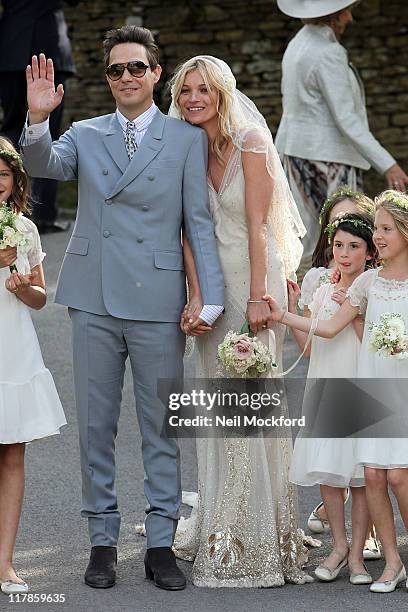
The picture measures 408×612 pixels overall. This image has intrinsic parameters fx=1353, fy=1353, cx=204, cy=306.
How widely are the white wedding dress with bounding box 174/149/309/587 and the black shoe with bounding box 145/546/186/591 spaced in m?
0.10

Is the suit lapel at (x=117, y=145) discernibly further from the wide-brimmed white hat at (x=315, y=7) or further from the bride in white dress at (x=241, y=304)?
the wide-brimmed white hat at (x=315, y=7)

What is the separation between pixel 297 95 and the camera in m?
8.38

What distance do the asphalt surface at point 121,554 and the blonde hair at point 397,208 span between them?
1.42 m

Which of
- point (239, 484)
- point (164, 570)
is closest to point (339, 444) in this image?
point (239, 484)

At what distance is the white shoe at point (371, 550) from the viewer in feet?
18.7

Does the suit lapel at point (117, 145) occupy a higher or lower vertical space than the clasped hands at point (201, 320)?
higher

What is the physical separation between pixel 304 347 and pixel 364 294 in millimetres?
381

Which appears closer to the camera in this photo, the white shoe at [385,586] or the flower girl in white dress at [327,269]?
the white shoe at [385,586]

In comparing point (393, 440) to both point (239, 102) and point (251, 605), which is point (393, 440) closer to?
point (251, 605)

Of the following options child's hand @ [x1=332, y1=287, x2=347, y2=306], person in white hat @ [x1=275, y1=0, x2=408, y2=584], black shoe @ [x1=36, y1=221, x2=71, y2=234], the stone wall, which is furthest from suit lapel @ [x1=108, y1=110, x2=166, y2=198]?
the stone wall

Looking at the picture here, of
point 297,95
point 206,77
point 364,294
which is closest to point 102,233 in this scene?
point 206,77

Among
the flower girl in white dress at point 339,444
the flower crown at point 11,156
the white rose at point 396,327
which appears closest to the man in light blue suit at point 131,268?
the flower crown at point 11,156

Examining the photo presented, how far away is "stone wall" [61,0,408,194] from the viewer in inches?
564

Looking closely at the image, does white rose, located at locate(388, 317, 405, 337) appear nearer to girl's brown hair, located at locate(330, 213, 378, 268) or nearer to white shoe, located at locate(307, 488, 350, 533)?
girl's brown hair, located at locate(330, 213, 378, 268)
